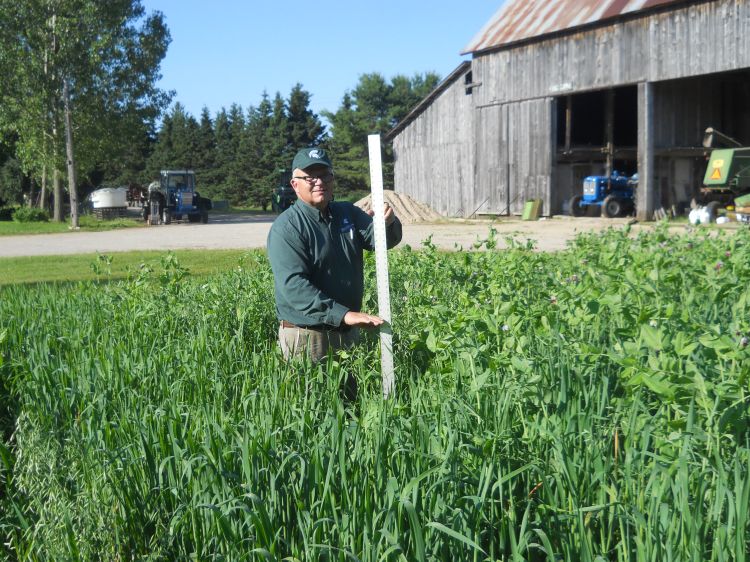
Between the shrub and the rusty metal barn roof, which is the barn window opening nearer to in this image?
the rusty metal barn roof

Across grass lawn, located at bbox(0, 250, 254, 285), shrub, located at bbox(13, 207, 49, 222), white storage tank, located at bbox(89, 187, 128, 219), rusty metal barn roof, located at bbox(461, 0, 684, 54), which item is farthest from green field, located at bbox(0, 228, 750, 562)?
white storage tank, located at bbox(89, 187, 128, 219)

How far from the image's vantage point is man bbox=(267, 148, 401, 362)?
4672mm

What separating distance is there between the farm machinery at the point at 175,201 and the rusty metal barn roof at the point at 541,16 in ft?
40.6

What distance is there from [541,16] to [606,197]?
551cm

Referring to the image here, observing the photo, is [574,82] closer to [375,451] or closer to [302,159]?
[302,159]

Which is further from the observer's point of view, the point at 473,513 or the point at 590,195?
the point at 590,195

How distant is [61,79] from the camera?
105ft

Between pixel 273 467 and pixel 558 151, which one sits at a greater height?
pixel 558 151

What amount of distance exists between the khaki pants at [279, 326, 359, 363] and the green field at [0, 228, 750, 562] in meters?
0.13

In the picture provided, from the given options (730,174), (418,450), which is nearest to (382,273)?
(418,450)

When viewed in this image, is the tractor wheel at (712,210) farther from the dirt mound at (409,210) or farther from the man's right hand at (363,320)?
the man's right hand at (363,320)

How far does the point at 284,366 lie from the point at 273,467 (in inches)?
71.0

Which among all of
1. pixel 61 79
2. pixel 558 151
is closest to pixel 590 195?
pixel 558 151

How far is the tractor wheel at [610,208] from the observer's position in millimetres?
25017
